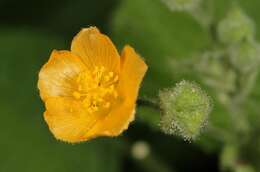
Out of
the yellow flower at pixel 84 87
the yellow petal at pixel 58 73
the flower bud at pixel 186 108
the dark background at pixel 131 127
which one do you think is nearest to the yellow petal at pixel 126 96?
the yellow flower at pixel 84 87

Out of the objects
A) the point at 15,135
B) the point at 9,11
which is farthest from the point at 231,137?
the point at 9,11

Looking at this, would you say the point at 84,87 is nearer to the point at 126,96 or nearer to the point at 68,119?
the point at 68,119

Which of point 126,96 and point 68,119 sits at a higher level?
point 126,96

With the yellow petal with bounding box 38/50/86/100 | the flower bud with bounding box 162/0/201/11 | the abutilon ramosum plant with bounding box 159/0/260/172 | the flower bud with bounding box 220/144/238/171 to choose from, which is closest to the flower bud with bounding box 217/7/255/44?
the abutilon ramosum plant with bounding box 159/0/260/172

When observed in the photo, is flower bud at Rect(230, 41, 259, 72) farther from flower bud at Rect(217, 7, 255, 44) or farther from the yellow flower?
the yellow flower

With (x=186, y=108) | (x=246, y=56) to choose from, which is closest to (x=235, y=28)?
(x=246, y=56)

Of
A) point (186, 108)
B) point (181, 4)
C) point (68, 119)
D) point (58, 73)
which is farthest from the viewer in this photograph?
point (181, 4)
